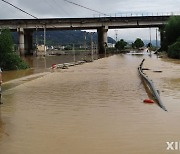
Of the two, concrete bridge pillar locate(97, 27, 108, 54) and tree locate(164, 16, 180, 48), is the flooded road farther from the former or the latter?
concrete bridge pillar locate(97, 27, 108, 54)

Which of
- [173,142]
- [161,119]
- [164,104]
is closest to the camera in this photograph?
[173,142]

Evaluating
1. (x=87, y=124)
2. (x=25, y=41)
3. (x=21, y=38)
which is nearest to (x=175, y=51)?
(x=21, y=38)

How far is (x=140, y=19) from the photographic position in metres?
103

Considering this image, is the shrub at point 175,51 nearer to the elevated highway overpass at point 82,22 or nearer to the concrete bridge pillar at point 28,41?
the elevated highway overpass at point 82,22

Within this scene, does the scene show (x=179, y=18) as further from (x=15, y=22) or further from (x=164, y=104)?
(x=164, y=104)

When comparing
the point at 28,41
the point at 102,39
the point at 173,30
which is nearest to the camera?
the point at 173,30

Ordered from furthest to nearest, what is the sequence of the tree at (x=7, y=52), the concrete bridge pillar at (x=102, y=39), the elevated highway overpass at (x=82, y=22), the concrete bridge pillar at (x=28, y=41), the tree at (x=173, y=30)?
the concrete bridge pillar at (x=28, y=41), the concrete bridge pillar at (x=102, y=39), the elevated highway overpass at (x=82, y=22), the tree at (x=173, y=30), the tree at (x=7, y=52)

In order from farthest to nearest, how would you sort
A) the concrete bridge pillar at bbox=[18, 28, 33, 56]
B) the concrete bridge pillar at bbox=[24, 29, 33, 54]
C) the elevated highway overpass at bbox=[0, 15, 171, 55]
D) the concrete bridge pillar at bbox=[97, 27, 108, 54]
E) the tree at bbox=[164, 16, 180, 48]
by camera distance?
the concrete bridge pillar at bbox=[24, 29, 33, 54] < the concrete bridge pillar at bbox=[97, 27, 108, 54] < the concrete bridge pillar at bbox=[18, 28, 33, 56] < the elevated highway overpass at bbox=[0, 15, 171, 55] < the tree at bbox=[164, 16, 180, 48]

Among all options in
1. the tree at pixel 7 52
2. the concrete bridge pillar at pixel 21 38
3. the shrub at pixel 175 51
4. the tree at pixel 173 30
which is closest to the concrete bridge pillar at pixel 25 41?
the concrete bridge pillar at pixel 21 38

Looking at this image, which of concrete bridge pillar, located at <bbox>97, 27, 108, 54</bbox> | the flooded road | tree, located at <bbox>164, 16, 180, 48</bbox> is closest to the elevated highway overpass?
concrete bridge pillar, located at <bbox>97, 27, 108, 54</bbox>

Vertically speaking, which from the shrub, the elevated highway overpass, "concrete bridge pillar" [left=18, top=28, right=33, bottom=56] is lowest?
the shrub

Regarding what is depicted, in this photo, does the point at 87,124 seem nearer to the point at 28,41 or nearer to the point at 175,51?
the point at 175,51

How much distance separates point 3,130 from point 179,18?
3062 inches

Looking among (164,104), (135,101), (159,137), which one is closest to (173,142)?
(159,137)
